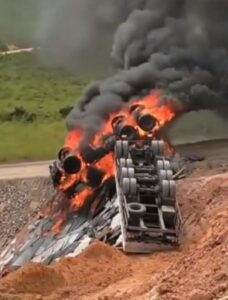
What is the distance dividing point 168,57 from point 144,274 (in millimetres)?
15562

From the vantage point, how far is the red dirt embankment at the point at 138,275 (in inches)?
486

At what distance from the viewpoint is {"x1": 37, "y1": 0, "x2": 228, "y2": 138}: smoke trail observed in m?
28.6

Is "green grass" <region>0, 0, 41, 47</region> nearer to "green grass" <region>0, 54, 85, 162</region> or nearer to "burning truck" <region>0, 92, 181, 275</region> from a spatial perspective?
"green grass" <region>0, 54, 85, 162</region>

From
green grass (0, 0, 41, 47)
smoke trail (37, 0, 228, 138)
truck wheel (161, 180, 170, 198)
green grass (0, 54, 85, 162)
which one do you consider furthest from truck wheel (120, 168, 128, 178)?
green grass (0, 0, 41, 47)

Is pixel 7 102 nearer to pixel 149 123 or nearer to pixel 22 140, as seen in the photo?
pixel 22 140

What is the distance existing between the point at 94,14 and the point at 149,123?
687 cm

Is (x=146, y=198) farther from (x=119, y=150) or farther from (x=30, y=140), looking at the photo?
(x=30, y=140)

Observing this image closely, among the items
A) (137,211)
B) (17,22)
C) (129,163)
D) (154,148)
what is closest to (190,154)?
(154,148)

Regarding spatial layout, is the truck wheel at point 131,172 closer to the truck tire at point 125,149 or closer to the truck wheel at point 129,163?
the truck wheel at point 129,163

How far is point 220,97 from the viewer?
3081 centimetres

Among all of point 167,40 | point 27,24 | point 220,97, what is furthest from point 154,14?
point 27,24

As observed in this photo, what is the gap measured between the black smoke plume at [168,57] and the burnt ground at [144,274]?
367 inches

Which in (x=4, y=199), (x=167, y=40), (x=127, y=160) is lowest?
(x=4, y=199)

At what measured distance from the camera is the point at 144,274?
50.9 feet
